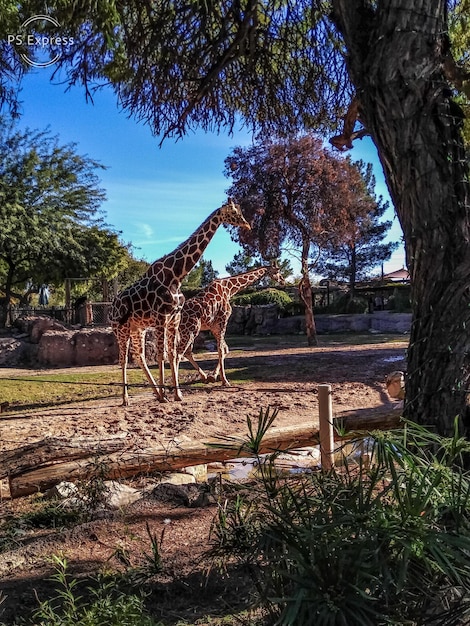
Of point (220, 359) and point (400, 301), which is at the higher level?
point (400, 301)

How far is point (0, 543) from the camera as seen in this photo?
348cm

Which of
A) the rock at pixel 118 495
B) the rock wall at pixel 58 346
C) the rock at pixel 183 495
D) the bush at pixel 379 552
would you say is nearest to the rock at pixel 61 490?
the rock at pixel 118 495

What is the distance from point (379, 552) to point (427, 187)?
6.48 ft

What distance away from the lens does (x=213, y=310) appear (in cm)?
1069

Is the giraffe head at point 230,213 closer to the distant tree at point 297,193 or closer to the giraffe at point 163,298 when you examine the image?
the giraffe at point 163,298

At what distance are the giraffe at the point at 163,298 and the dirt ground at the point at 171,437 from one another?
3.11 feet

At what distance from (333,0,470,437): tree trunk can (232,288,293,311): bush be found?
23.9 meters

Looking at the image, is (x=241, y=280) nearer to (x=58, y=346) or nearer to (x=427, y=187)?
(x=58, y=346)

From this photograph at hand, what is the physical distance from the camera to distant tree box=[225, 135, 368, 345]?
18812 millimetres

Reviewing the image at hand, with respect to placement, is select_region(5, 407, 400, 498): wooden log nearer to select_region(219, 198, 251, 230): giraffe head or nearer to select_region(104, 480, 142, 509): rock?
select_region(104, 480, 142, 509): rock

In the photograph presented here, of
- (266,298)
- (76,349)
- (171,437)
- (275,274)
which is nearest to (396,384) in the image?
(171,437)

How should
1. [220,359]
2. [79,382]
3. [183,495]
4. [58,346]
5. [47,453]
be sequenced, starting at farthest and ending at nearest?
[58,346] → [220,359] → [79,382] → [47,453] → [183,495]

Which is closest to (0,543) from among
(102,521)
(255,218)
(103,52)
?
(102,521)

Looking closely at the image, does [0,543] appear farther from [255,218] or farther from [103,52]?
[255,218]
